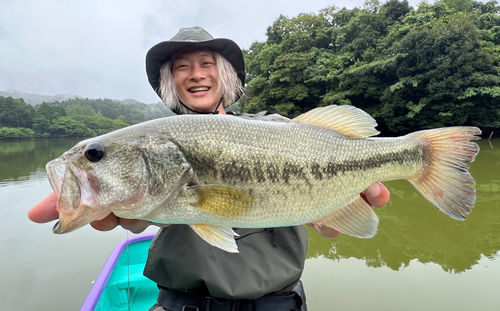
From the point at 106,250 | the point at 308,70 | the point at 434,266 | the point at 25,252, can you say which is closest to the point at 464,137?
the point at 434,266

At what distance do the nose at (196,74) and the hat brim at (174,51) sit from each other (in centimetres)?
19

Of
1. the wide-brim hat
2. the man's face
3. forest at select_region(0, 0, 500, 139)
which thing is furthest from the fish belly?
forest at select_region(0, 0, 500, 139)

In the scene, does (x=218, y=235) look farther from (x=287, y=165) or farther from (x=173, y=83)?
(x=173, y=83)

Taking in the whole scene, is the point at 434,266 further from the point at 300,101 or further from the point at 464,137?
the point at 300,101

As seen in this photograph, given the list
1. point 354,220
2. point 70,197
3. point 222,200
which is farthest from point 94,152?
point 354,220

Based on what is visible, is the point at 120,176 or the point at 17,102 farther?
the point at 17,102

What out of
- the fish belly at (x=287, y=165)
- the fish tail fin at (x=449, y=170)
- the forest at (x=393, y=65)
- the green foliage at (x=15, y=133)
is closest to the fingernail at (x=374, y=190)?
the fish belly at (x=287, y=165)

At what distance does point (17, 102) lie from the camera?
55.9 m

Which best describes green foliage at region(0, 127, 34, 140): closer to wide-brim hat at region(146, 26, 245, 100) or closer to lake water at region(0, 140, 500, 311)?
lake water at region(0, 140, 500, 311)

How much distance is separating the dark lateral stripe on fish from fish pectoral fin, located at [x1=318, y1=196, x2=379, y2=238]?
0.77ft

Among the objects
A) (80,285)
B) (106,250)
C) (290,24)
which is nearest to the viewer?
(80,285)

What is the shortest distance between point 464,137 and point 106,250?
676cm

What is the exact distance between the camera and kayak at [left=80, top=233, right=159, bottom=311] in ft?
11.1

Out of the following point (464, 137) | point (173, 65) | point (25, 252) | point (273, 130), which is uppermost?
point (173, 65)
